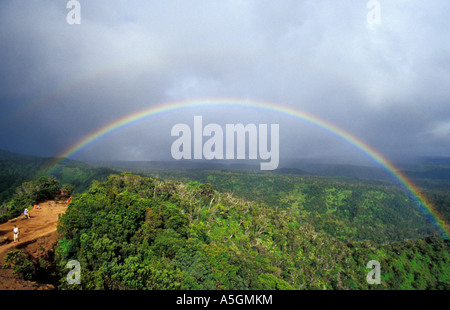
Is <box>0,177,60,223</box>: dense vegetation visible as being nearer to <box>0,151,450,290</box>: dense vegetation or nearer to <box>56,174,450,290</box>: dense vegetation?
<box>0,151,450,290</box>: dense vegetation

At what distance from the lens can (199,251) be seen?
29.0m

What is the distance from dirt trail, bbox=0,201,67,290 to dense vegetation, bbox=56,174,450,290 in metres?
1.79

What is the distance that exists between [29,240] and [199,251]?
1930 centimetres

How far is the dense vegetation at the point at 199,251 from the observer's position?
20500 millimetres

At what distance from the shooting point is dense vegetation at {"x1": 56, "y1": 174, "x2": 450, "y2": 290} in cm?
2050

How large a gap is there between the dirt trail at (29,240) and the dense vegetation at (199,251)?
1792 mm

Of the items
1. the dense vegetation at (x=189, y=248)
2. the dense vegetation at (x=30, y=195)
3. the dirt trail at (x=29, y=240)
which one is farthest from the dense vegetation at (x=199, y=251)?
the dense vegetation at (x=30, y=195)

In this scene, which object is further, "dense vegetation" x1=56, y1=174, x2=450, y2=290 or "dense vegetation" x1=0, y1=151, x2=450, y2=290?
"dense vegetation" x1=56, y1=174, x2=450, y2=290

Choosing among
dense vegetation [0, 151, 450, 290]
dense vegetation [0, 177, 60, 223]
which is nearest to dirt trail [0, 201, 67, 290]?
dense vegetation [0, 151, 450, 290]

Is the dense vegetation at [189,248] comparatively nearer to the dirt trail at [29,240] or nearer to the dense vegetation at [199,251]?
the dense vegetation at [199,251]

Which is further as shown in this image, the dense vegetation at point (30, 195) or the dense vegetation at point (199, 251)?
the dense vegetation at point (30, 195)

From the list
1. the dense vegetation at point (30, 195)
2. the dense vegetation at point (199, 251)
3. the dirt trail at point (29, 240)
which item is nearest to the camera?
the dirt trail at point (29, 240)
